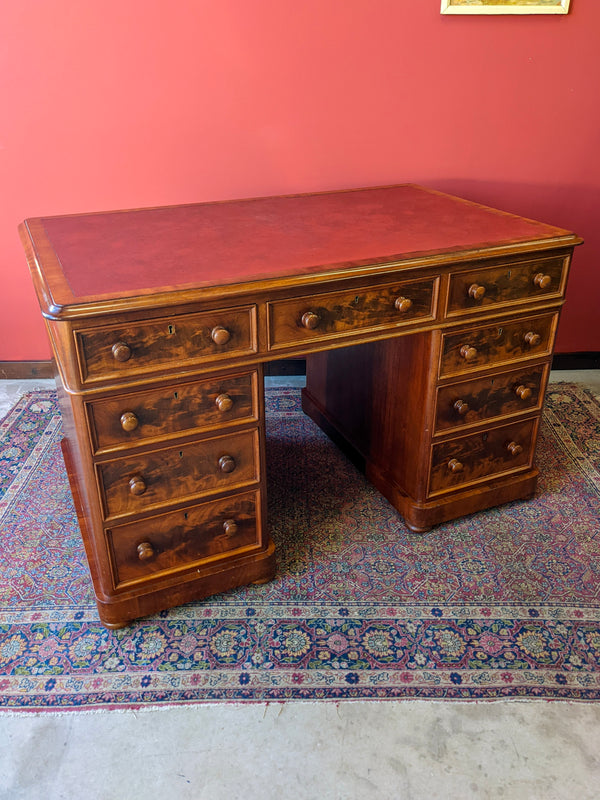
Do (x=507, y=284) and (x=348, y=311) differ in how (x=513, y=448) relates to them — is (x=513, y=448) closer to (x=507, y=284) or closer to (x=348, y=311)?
(x=507, y=284)

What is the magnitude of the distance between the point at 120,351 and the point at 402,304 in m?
0.82

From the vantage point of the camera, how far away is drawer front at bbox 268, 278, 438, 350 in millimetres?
1892

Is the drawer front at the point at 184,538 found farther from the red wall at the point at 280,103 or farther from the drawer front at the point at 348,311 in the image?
the red wall at the point at 280,103

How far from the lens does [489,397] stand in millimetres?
2355

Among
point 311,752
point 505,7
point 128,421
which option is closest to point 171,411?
point 128,421

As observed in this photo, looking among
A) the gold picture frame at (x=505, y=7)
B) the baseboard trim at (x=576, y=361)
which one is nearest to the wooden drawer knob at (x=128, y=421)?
the gold picture frame at (x=505, y=7)

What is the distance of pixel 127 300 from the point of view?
1.66 m

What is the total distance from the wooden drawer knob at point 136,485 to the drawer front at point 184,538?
4.4 inches

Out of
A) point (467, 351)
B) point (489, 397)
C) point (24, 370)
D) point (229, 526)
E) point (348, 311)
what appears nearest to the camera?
point (348, 311)

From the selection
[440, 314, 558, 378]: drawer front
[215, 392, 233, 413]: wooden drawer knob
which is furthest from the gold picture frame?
[215, 392, 233, 413]: wooden drawer knob

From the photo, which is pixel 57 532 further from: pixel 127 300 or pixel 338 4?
pixel 338 4

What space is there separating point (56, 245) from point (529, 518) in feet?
6.11

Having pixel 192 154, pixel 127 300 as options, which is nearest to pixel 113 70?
pixel 192 154

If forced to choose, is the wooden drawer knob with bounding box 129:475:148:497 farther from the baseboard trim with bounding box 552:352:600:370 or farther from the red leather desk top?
the baseboard trim with bounding box 552:352:600:370
